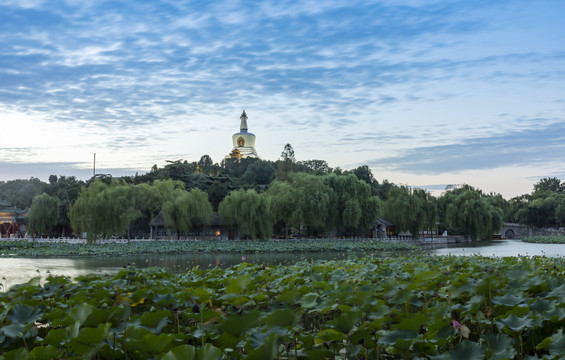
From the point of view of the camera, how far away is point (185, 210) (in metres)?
33.0

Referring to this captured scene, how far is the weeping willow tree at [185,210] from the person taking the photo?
33.0 m

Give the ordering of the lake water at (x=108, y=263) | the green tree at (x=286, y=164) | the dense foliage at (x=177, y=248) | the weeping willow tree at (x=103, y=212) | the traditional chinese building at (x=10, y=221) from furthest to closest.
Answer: the green tree at (x=286, y=164), the traditional chinese building at (x=10, y=221), the weeping willow tree at (x=103, y=212), the dense foliage at (x=177, y=248), the lake water at (x=108, y=263)

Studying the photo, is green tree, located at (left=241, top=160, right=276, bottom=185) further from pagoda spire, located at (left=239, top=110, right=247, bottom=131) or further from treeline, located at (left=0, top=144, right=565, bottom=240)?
pagoda spire, located at (left=239, top=110, right=247, bottom=131)

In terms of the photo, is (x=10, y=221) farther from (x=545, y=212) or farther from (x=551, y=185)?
(x=551, y=185)

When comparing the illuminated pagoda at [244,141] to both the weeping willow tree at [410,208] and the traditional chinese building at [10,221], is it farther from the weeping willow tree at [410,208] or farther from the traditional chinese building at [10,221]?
the weeping willow tree at [410,208]

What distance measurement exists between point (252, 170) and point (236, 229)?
22.1 metres

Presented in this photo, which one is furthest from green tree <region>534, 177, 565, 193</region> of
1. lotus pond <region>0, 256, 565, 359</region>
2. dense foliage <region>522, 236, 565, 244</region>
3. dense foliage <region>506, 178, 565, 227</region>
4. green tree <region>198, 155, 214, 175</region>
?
lotus pond <region>0, 256, 565, 359</region>

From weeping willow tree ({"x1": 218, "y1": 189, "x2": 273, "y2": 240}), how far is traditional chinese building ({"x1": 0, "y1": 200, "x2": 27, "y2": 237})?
2101 cm

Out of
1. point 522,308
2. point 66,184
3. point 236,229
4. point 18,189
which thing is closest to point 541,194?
point 236,229

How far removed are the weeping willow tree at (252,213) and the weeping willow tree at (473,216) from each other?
14670mm

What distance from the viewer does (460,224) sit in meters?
38.7

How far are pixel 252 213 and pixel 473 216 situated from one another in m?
17.0

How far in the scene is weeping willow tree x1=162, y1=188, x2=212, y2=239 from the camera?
3300 centimetres

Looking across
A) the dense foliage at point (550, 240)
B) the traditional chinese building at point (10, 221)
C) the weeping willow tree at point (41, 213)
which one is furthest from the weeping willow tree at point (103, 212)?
the dense foliage at point (550, 240)
